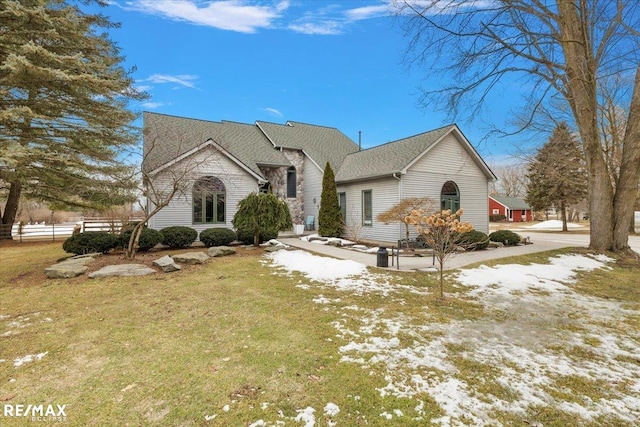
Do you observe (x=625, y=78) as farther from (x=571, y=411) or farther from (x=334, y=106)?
(x=334, y=106)

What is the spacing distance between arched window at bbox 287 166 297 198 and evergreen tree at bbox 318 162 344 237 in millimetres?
4199

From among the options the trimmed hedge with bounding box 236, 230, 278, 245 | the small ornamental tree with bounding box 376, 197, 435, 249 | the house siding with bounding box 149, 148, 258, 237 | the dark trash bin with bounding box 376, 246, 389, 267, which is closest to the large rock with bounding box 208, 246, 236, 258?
the trimmed hedge with bounding box 236, 230, 278, 245

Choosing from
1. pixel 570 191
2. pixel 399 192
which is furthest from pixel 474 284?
pixel 570 191

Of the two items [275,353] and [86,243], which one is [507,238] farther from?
[86,243]

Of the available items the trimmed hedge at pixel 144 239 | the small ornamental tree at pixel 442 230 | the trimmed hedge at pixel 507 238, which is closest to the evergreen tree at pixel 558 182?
the trimmed hedge at pixel 507 238

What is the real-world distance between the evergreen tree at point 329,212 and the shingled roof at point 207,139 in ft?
11.6

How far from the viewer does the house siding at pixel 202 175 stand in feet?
41.5

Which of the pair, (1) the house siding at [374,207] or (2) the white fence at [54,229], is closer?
(1) the house siding at [374,207]

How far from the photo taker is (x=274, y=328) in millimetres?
4383

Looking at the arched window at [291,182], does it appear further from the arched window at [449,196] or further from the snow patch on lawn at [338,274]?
the arched window at [449,196]

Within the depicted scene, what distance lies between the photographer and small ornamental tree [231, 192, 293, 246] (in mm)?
11453

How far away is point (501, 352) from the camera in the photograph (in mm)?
3674

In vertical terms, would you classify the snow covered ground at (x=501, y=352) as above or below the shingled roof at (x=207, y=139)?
below

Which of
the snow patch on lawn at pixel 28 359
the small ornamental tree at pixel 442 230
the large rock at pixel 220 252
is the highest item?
the small ornamental tree at pixel 442 230
